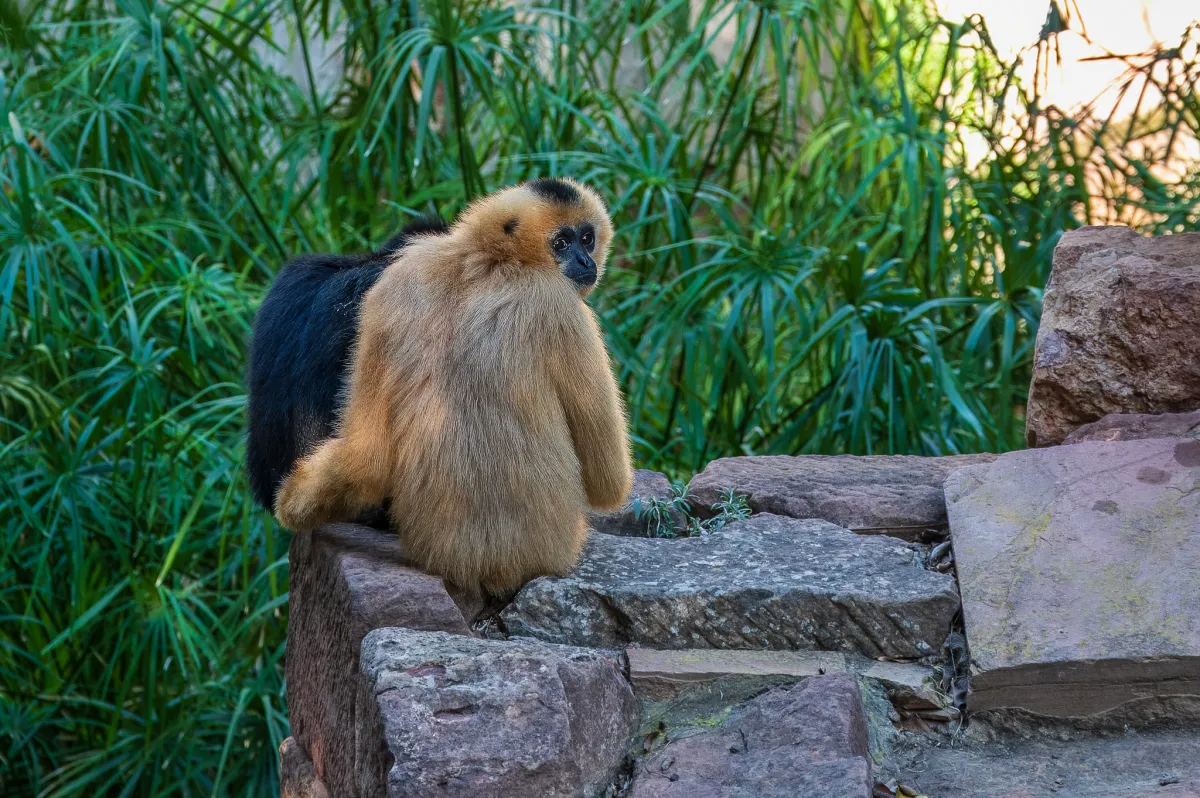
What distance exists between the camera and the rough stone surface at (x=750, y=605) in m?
2.31

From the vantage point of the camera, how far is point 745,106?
530 cm

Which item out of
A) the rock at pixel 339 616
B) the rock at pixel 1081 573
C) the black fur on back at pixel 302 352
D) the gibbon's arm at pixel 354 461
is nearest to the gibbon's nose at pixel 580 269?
the gibbon's arm at pixel 354 461

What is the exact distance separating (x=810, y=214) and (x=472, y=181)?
1473mm

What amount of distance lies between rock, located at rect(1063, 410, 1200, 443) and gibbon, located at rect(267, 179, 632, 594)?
1.10 m

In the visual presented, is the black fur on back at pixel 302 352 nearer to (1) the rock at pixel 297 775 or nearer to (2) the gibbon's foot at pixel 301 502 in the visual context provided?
(2) the gibbon's foot at pixel 301 502

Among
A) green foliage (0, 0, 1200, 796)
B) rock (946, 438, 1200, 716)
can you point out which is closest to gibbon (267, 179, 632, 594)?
rock (946, 438, 1200, 716)

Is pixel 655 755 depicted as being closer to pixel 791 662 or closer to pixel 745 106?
pixel 791 662

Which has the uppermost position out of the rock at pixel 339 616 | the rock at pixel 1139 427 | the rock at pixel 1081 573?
the rock at pixel 1139 427

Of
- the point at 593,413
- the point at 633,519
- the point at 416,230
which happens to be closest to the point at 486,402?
the point at 593,413

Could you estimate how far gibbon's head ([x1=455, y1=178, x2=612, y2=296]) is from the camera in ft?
7.99

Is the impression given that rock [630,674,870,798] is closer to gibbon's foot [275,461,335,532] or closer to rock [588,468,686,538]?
Answer: rock [588,468,686,538]

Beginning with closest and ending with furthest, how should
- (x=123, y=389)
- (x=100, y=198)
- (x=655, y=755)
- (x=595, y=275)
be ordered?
(x=655, y=755) → (x=595, y=275) → (x=123, y=389) → (x=100, y=198)

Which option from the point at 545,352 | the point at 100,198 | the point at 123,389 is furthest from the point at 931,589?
the point at 100,198

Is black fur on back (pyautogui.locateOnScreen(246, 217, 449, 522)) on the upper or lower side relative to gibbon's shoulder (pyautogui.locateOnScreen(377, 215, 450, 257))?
lower
